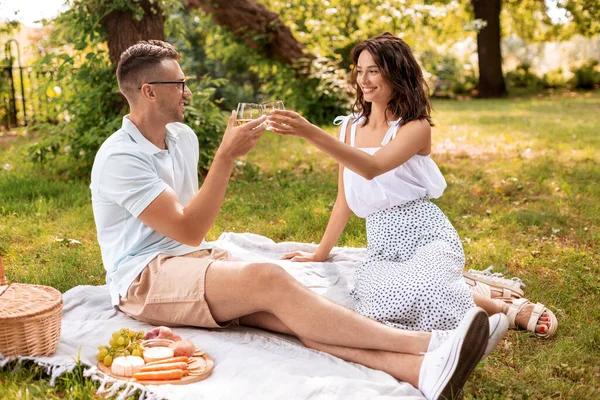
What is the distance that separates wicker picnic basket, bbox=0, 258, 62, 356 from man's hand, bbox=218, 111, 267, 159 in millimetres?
1040

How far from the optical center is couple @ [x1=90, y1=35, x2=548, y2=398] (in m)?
2.95

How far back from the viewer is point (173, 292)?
129 inches

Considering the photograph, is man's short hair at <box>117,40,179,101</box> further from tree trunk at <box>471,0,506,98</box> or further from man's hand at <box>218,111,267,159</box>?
tree trunk at <box>471,0,506,98</box>

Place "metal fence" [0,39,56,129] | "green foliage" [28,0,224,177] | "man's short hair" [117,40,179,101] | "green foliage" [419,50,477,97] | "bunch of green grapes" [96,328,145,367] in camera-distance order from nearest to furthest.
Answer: "bunch of green grapes" [96,328,145,367] < "man's short hair" [117,40,179,101] < "green foliage" [28,0,224,177] < "metal fence" [0,39,56,129] < "green foliage" [419,50,477,97]

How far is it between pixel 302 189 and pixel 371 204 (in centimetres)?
298

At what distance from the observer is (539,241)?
5.31m

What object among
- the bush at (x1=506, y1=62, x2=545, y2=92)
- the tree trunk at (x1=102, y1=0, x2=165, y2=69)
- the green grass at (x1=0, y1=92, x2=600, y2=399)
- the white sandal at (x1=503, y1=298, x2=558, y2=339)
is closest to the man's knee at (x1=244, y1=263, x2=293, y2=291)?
the green grass at (x1=0, y1=92, x2=600, y2=399)

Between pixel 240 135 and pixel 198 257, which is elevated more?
pixel 240 135

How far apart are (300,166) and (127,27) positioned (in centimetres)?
253

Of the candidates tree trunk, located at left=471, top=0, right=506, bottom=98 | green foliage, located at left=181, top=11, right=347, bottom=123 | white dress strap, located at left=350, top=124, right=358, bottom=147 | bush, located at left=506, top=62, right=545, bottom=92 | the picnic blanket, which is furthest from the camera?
bush, located at left=506, top=62, right=545, bottom=92

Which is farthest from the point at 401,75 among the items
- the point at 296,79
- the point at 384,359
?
the point at 296,79

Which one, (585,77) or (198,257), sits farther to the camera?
(585,77)

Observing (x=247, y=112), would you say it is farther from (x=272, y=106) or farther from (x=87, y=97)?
(x=87, y=97)

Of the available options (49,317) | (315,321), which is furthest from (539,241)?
(49,317)
